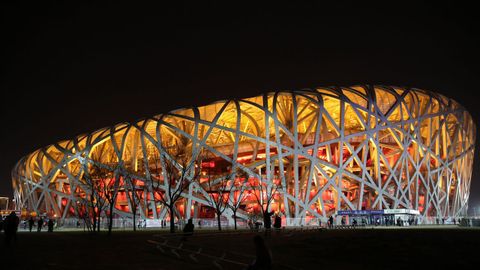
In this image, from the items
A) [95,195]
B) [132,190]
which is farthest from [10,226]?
[95,195]

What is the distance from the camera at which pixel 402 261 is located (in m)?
13.3

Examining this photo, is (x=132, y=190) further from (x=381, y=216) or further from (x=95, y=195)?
(x=381, y=216)

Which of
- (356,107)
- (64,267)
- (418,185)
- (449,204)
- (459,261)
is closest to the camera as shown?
(64,267)

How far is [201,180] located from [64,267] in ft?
149

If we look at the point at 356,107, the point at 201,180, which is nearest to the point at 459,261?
the point at 356,107

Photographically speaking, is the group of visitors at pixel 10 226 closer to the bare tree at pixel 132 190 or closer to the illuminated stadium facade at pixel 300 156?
the bare tree at pixel 132 190

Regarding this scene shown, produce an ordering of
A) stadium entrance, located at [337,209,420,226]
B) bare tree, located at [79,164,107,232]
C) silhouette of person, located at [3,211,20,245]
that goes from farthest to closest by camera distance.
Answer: stadium entrance, located at [337,209,420,226]
bare tree, located at [79,164,107,232]
silhouette of person, located at [3,211,20,245]

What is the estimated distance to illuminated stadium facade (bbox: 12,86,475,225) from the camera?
5075 cm

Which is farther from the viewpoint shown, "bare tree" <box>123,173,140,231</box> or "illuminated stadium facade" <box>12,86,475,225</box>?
"illuminated stadium facade" <box>12,86,475,225</box>

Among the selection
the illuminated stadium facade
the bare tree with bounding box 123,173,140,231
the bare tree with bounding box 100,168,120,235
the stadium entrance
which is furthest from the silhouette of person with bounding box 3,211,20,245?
the stadium entrance

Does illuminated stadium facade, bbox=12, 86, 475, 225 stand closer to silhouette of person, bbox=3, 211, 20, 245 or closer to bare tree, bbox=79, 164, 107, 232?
bare tree, bbox=79, 164, 107, 232

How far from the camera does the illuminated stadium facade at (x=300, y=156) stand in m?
50.8

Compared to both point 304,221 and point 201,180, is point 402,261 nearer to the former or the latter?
point 304,221

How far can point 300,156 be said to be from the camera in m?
51.9
